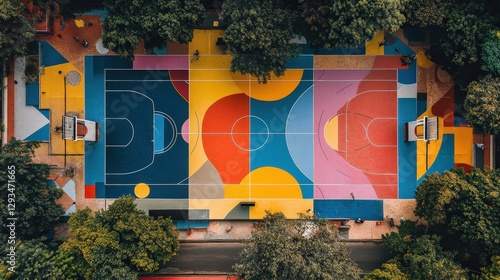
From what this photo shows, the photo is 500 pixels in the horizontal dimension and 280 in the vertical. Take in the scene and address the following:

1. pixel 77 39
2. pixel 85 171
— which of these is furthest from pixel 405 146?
pixel 77 39

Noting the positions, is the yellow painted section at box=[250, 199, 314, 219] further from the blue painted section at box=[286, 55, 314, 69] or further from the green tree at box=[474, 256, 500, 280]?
the green tree at box=[474, 256, 500, 280]

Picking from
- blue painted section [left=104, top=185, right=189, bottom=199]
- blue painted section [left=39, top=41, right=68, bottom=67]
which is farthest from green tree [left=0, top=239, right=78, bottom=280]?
blue painted section [left=39, top=41, right=68, bottom=67]

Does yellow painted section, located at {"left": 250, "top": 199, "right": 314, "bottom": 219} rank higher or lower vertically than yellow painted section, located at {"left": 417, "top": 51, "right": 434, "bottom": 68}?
lower

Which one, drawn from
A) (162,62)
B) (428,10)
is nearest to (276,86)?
(162,62)

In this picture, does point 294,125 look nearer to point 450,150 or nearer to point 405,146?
point 405,146

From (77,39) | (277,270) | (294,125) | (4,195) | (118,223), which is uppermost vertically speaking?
(77,39)

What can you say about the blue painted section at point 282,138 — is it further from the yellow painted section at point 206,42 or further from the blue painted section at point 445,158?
the blue painted section at point 445,158
